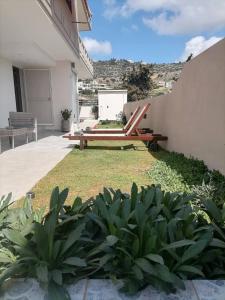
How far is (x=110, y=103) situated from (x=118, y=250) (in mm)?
25991

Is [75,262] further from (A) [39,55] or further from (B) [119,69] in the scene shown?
(B) [119,69]

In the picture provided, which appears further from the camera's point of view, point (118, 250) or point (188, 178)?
point (188, 178)

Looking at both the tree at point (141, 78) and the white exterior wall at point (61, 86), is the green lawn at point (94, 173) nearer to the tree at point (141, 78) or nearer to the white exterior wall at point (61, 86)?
the white exterior wall at point (61, 86)

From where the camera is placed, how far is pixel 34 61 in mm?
13281

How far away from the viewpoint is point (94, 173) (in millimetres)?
5926

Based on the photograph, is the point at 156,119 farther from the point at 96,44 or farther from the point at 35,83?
the point at 96,44

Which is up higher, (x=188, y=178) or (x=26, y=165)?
(x=188, y=178)

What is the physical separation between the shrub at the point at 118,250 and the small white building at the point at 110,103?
25.2 meters

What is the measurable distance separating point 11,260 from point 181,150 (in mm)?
6398

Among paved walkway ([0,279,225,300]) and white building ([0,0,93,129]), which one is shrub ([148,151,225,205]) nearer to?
paved walkway ([0,279,225,300])

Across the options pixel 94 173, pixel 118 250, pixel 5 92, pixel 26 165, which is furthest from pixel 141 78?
pixel 118 250

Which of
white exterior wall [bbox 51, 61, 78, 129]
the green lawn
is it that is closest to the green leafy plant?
white exterior wall [bbox 51, 61, 78, 129]

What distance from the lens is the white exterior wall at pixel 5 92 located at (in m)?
11.3

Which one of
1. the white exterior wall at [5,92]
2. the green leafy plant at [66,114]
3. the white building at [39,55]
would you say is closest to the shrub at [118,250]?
the white building at [39,55]
